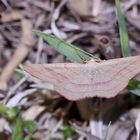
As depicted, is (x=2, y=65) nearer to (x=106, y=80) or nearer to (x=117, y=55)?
(x=117, y=55)

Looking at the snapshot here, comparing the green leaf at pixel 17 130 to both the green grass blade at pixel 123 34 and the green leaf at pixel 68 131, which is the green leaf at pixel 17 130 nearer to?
the green leaf at pixel 68 131

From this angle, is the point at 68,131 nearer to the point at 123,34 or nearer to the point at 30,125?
the point at 30,125

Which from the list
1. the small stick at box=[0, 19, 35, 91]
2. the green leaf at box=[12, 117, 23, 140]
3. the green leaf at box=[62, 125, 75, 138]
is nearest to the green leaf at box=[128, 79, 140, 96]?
the green leaf at box=[62, 125, 75, 138]

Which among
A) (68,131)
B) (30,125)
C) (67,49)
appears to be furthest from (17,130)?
(67,49)

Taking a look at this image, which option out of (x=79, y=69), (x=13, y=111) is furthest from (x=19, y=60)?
(x=79, y=69)

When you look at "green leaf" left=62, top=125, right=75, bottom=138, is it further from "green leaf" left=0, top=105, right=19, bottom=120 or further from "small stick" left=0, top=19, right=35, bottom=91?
"small stick" left=0, top=19, right=35, bottom=91

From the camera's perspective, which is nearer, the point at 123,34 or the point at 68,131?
the point at 123,34
